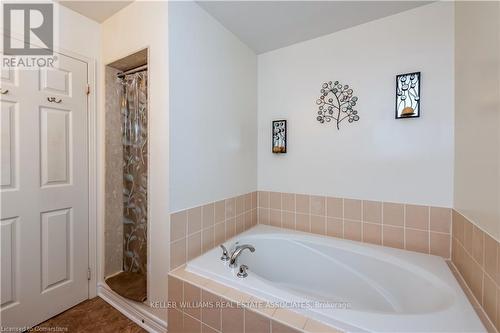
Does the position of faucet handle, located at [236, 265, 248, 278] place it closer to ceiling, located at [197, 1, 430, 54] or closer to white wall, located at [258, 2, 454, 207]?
white wall, located at [258, 2, 454, 207]

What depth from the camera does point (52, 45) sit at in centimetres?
152

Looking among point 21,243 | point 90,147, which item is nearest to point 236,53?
point 90,147

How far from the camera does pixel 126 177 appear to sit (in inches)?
72.4

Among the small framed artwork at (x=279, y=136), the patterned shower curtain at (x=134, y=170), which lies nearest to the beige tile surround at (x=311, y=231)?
the small framed artwork at (x=279, y=136)

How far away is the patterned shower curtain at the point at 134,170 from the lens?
171cm

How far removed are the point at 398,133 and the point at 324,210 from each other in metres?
0.83

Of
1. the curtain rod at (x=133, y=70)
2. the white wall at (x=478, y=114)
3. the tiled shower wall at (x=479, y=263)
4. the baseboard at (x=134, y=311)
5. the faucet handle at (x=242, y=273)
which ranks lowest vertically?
the baseboard at (x=134, y=311)

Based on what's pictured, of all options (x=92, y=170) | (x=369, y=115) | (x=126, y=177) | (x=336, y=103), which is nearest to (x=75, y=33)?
(x=92, y=170)

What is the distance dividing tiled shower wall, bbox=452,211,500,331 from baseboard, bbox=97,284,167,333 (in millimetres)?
1728

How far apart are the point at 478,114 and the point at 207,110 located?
1.58m

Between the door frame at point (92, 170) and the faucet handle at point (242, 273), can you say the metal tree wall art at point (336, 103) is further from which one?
the door frame at point (92, 170)

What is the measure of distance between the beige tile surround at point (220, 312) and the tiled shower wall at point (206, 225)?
137 millimetres

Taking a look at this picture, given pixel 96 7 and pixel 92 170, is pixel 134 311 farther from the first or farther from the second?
pixel 96 7
